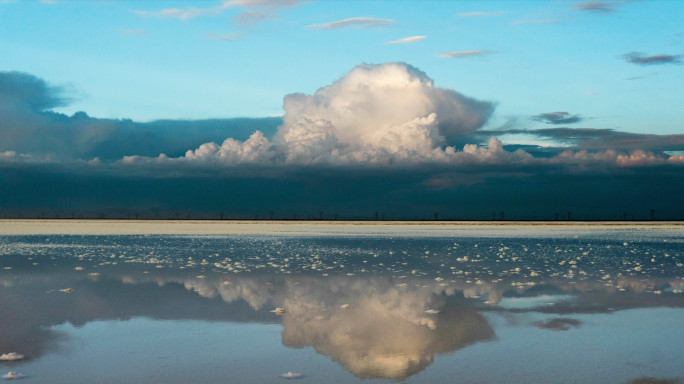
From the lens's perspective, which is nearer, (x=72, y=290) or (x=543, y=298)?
(x=543, y=298)

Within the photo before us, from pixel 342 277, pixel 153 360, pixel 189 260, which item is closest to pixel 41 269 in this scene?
pixel 189 260

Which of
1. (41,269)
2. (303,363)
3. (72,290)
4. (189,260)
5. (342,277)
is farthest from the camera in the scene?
(189,260)

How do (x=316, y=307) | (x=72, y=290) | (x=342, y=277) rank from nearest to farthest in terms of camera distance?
(x=316, y=307) → (x=72, y=290) → (x=342, y=277)

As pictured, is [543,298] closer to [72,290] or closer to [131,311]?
[131,311]

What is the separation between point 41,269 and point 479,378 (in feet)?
74.3

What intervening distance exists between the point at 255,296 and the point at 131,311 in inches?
148

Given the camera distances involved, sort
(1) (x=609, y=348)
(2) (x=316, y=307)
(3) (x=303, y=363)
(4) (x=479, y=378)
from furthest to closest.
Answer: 1. (2) (x=316, y=307)
2. (1) (x=609, y=348)
3. (3) (x=303, y=363)
4. (4) (x=479, y=378)

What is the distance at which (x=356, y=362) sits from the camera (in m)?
11.1

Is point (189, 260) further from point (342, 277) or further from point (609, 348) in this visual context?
point (609, 348)

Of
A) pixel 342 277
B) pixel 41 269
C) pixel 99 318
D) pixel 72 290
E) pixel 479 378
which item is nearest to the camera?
pixel 479 378

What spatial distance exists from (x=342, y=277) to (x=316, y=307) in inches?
285

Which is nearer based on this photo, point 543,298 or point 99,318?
point 99,318

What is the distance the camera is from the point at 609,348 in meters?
12.1

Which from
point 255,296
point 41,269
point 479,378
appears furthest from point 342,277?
point 479,378
